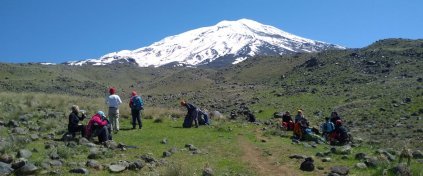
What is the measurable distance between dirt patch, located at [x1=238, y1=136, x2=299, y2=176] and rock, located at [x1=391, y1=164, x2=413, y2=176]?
111 inches

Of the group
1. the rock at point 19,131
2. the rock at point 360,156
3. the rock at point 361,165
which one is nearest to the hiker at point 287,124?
the rock at point 360,156

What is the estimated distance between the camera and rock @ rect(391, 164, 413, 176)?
13711 mm

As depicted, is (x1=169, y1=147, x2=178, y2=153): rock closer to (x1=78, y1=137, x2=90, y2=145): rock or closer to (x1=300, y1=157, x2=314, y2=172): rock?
(x1=78, y1=137, x2=90, y2=145): rock

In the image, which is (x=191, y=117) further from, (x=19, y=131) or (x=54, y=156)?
(x=54, y=156)

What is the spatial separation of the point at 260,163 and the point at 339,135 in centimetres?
727

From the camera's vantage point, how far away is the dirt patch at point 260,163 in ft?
50.5

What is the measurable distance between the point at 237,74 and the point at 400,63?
3421 cm

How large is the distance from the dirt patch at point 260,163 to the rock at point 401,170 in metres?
2.82

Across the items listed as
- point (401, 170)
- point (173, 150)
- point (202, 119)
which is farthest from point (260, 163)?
point (202, 119)

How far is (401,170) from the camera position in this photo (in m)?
13.8

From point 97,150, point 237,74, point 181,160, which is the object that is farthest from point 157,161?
→ point 237,74

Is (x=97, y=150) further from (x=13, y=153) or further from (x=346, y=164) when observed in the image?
(x=346, y=164)

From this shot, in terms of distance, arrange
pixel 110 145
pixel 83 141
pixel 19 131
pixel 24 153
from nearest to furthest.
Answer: pixel 24 153 → pixel 110 145 → pixel 83 141 → pixel 19 131

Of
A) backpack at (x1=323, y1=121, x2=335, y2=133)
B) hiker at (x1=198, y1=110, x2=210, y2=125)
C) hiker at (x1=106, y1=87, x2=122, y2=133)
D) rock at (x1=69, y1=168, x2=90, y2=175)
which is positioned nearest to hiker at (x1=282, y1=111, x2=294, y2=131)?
backpack at (x1=323, y1=121, x2=335, y2=133)
